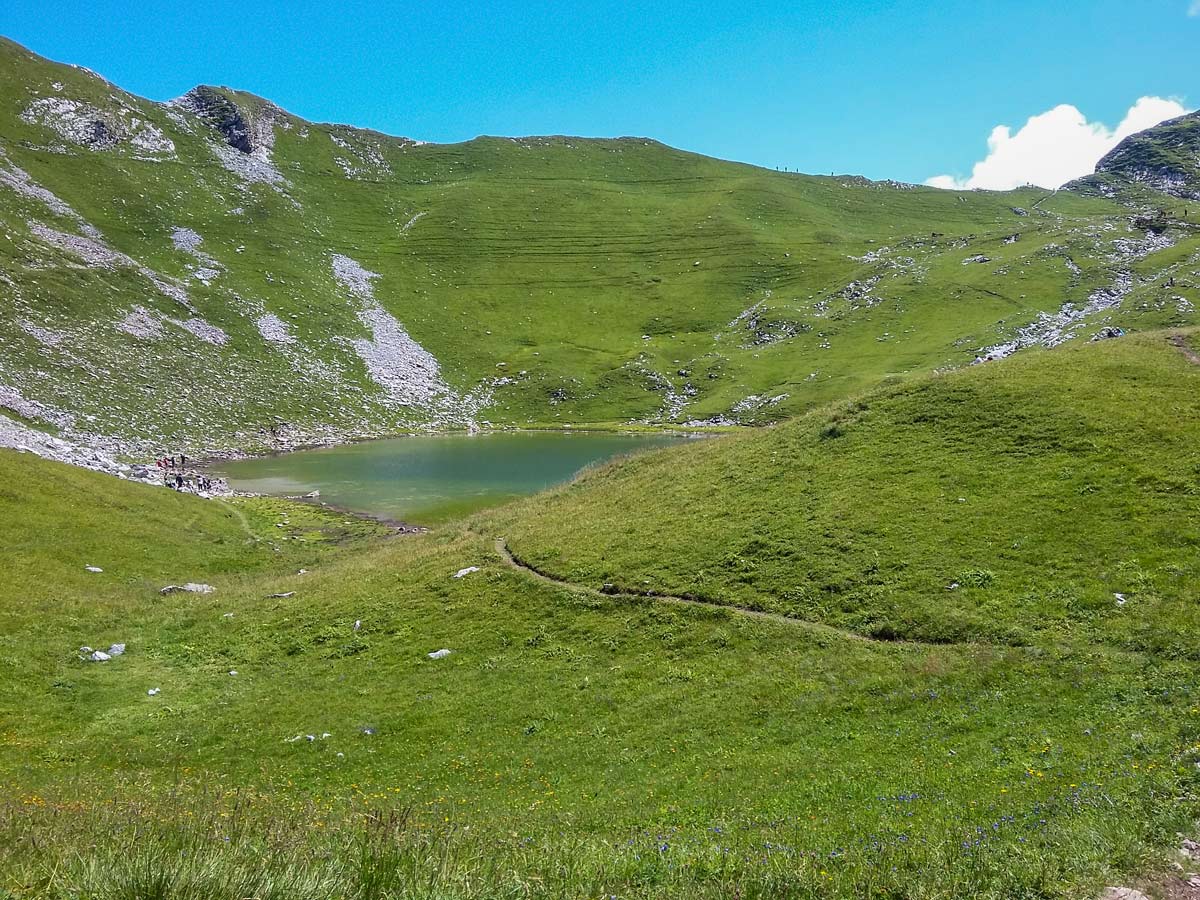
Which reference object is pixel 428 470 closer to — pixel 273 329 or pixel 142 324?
pixel 142 324

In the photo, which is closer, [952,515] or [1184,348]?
[952,515]

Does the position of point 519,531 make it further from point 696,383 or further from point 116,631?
point 696,383

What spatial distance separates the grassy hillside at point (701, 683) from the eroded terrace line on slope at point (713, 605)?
234 millimetres

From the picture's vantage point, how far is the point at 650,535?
1325 inches

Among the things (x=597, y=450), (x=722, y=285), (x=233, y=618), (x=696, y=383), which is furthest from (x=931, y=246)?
(x=233, y=618)

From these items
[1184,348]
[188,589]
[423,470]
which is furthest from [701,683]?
[423,470]

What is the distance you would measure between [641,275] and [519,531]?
16454 centimetres

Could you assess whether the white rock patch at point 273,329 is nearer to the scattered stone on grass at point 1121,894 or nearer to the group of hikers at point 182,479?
the group of hikers at point 182,479

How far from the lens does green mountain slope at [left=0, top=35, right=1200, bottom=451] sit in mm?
105375

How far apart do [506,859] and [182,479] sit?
7318 cm

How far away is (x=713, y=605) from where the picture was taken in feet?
87.1

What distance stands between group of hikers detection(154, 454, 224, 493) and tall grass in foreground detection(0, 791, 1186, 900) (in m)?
64.0

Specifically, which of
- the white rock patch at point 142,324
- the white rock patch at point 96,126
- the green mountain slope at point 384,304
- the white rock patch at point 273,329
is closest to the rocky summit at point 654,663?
the green mountain slope at point 384,304

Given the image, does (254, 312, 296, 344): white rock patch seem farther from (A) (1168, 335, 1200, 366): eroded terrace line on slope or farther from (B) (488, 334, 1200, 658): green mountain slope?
(A) (1168, 335, 1200, 366): eroded terrace line on slope
